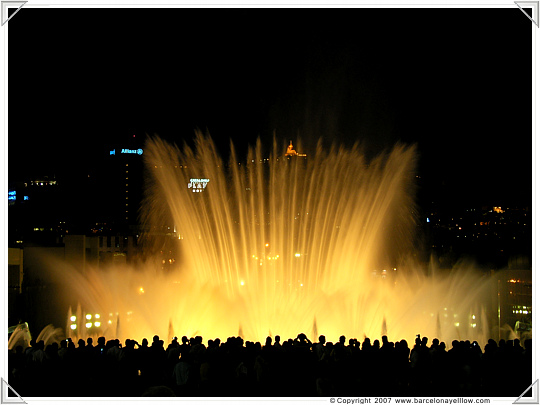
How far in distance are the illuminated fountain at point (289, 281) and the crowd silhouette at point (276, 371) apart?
735cm

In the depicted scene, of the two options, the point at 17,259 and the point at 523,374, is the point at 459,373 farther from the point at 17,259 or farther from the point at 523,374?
the point at 17,259

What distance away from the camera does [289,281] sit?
70.3 feet

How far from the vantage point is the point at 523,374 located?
8.14m

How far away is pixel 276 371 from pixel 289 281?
13077mm

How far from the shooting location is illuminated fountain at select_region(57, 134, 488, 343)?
1696 cm

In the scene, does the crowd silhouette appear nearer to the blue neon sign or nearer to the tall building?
the tall building

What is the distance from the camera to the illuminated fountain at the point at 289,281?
55.6ft

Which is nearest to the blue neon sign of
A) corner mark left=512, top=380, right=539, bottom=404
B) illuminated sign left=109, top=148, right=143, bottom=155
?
illuminated sign left=109, top=148, right=143, bottom=155
